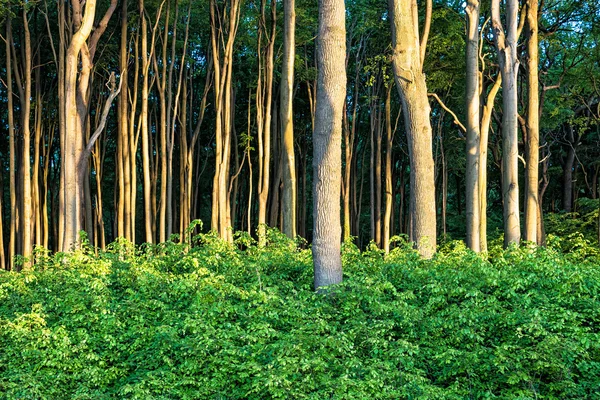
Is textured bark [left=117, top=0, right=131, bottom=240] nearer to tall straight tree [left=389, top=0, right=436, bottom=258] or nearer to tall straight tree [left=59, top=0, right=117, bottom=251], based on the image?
tall straight tree [left=59, top=0, right=117, bottom=251]

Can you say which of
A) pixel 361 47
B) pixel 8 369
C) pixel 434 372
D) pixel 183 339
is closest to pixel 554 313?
pixel 434 372

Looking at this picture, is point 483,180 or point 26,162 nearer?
point 483,180

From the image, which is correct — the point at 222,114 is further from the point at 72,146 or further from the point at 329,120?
the point at 329,120

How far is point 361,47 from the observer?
1118 inches

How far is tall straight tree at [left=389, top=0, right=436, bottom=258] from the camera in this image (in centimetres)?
1262

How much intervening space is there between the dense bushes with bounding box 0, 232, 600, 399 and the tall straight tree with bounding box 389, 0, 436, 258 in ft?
8.16

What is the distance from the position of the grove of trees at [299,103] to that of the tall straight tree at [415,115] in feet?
0.10

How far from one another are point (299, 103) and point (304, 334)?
85.2ft

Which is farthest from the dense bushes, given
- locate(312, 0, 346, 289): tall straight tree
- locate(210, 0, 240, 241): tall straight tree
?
locate(210, 0, 240, 241): tall straight tree

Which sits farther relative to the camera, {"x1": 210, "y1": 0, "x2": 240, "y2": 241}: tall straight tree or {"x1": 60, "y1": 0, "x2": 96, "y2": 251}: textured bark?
{"x1": 210, "y1": 0, "x2": 240, "y2": 241}: tall straight tree

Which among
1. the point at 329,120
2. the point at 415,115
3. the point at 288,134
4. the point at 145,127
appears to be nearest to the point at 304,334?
the point at 329,120

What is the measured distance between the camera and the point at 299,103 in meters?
32.8

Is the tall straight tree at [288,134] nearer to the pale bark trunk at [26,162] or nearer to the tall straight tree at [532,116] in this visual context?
the tall straight tree at [532,116]

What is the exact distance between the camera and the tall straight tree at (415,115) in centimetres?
1262
